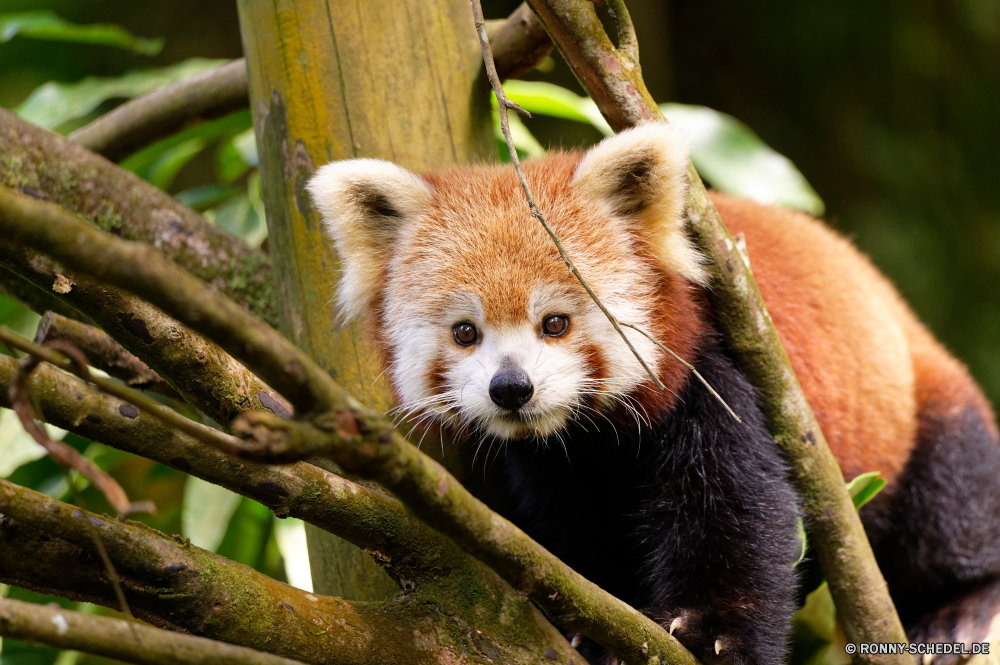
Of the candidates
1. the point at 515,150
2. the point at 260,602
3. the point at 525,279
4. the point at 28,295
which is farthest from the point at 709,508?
the point at 28,295

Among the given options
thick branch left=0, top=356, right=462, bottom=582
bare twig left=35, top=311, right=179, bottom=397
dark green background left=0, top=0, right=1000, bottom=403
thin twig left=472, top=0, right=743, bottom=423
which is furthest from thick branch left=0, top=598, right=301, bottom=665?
dark green background left=0, top=0, right=1000, bottom=403

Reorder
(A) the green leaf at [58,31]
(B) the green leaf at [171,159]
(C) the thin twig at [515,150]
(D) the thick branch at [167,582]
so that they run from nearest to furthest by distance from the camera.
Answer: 1. (D) the thick branch at [167,582]
2. (C) the thin twig at [515,150]
3. (A) the green leaf at [58,31]
4. (B) the green leaf at [171,159]

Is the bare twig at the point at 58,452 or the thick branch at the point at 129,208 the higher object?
the thick branch at the point at 129,208

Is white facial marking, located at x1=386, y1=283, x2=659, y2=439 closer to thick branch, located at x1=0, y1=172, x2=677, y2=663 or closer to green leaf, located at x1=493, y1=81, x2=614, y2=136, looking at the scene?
thick branch, located at x1=0, y1=172, x2=677, y2=663

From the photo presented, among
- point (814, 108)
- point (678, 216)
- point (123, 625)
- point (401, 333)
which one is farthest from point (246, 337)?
point (814, 108)

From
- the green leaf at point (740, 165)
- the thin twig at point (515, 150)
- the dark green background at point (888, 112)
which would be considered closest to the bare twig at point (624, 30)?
the thin twig at point (515, 150)

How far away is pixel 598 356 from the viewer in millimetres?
1971

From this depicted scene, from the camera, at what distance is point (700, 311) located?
2.07 m

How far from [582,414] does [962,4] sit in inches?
217

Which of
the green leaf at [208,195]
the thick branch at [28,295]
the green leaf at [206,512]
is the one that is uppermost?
the green leaf at [208,195]

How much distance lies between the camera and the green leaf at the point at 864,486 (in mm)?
2244

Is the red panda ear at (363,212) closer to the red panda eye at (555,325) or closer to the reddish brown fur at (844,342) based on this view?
the red panda eye at (555,325)

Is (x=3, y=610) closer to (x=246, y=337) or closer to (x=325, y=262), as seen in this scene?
(x=246, y=337)

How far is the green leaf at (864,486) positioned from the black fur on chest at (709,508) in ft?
1.03
